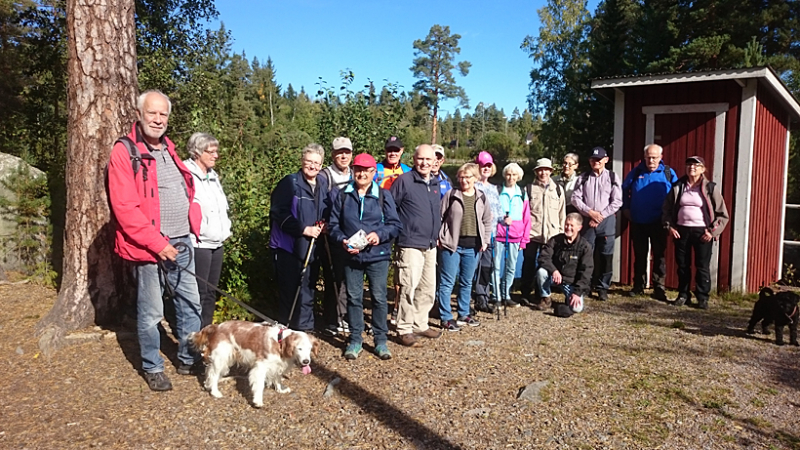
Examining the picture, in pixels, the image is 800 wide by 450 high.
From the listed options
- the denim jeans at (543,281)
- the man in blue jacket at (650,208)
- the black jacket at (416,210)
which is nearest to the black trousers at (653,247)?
the man in blue jacket at (650,208)

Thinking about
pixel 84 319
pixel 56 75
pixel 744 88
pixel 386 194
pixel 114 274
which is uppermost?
pixel 56 75

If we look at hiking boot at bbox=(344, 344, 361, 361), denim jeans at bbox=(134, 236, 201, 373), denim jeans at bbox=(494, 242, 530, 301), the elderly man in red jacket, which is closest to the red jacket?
the elderly man in red jacket

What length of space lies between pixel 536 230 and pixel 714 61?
20355mm

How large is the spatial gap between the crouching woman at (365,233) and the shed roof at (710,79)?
4.91 m

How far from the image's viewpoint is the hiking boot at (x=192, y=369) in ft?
14.7

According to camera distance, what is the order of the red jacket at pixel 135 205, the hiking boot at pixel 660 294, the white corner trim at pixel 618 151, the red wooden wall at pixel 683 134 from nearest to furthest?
1. the red jacket at pixel 135 205
2. the hiking boot at pixel 660 294
3. the red wooden wall at pixel 683 134
4. the white corner trim at pixel 618 151

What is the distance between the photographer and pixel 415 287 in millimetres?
5266

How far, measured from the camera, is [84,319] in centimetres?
511

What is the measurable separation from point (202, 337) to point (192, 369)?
58cm

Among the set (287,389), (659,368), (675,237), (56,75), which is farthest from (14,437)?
(56,75)

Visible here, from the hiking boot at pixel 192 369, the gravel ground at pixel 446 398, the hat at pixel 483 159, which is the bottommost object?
the gravel ground at pixel 446 398

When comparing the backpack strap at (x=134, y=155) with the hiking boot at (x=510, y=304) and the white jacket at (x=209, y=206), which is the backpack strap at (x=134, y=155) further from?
the hiking boot at (x=510, y=304)

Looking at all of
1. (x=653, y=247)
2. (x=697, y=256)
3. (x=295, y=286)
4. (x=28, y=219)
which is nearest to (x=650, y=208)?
(x=653, y=247)

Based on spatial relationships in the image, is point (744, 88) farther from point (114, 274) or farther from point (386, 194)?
point (114, 274)
